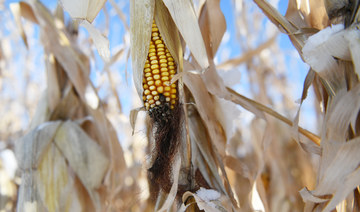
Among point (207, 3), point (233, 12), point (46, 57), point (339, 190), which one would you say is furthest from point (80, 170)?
point (233, 12)

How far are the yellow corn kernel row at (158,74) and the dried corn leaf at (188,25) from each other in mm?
52

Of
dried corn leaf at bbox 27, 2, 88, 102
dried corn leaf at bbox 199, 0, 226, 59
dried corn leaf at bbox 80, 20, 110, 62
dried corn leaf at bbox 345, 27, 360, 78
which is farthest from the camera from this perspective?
dried corn leaf at bbox 27, 2, 88, 102

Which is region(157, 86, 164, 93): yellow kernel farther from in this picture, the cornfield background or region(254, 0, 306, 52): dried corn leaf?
region(254, 0, 306, 52): dried corn leaf

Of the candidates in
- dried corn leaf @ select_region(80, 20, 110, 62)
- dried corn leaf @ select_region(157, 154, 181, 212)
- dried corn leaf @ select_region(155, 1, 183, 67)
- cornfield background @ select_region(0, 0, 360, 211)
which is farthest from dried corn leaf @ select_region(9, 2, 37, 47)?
dried corn leaf @ select_region(157, 154, 181, 212)

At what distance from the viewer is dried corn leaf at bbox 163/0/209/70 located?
1.93 feet

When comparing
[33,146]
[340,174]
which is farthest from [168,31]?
[33,146]

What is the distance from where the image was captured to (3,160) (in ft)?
4.26

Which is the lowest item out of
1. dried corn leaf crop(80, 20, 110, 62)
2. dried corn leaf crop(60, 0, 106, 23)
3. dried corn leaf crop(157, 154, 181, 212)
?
dried corn leaf crop(157, 154, 181, 212)

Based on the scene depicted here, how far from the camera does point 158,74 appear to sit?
0.61 metres

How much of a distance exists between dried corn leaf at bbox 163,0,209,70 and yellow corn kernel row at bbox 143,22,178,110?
0.17 ft

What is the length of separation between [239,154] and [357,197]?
160cm

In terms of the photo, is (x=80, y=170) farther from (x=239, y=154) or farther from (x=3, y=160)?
(x=239, y=154)

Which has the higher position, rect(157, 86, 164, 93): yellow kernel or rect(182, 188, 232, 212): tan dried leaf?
rect(157, 86, 164, 93): yellow kernel

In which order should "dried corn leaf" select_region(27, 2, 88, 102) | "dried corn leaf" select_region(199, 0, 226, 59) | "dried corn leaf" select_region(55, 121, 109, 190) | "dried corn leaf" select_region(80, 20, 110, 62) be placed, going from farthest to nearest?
"dried corn leaf" select_region(27, 2, 88, 102) → "dried corn leaf" select_region(55, 121, 109, 190) → "dried corn leaf" select_region(199, 0, 226, 59) → "dried corn leaf" select_region(80, 20, 110, 62)
